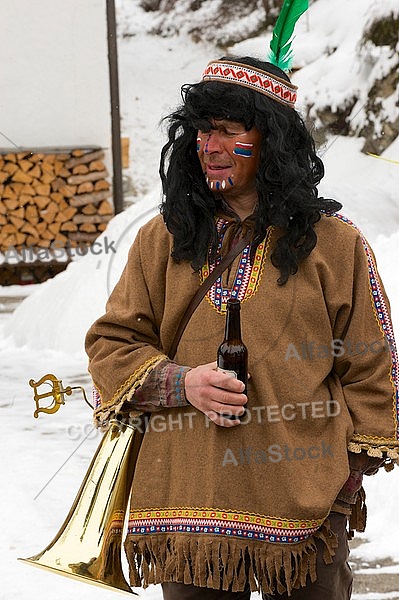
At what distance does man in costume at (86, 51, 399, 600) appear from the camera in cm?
188

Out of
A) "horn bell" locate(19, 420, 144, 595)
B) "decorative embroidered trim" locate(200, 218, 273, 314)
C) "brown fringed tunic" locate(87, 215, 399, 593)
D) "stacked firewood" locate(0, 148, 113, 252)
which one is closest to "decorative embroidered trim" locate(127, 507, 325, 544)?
"brown fringed tunic" locate(87, 215, 399, 593)

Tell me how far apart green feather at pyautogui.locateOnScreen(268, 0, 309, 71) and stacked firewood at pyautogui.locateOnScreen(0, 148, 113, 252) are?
8470 millimetres

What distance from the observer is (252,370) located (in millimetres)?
1906

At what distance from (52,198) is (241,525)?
8.95 metres

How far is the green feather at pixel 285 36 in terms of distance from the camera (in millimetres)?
2088

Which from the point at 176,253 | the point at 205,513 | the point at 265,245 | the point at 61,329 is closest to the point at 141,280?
the point at 176,253

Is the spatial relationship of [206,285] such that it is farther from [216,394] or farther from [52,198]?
[52,198]

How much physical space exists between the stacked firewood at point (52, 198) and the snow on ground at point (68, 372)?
628 mm

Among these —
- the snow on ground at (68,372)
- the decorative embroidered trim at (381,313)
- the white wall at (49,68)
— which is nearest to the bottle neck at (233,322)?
the decorative embroidered trim at (381,313)

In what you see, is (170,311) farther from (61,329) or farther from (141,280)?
(61,329)

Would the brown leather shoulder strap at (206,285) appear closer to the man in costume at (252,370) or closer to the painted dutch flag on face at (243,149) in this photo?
the man in costume at (252,370)


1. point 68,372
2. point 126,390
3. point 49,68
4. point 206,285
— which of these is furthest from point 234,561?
point 49,68

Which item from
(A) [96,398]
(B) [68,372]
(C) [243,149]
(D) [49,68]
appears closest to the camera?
(C) [243,149]

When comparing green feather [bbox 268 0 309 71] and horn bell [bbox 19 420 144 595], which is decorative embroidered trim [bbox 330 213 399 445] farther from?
horn bell [bbox 19 420 144 595]
